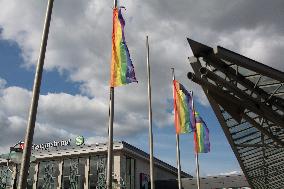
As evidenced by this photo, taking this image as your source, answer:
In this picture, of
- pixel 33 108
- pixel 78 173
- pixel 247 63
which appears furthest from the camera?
pixel 78 173

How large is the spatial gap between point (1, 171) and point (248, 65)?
70.4 metres

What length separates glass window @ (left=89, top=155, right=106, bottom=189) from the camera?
6102 centimetres

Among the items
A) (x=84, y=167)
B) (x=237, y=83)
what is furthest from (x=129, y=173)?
(x=237, y=83)

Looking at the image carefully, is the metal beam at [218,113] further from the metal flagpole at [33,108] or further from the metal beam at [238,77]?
the metal flagpole at [33,108]

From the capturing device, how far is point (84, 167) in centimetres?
6406

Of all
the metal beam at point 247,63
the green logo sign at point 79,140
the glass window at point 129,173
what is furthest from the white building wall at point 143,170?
the metal beam at point 247,63

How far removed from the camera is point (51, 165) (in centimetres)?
6769

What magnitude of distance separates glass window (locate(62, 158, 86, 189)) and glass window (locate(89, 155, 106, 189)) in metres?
1.55

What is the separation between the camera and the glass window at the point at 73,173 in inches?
2484

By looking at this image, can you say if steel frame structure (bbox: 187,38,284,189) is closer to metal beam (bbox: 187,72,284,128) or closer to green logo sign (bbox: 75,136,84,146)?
metal beam (bbox: 187,72,284,128)

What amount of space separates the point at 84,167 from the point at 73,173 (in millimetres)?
2020

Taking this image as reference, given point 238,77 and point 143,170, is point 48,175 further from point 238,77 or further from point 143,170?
point 238,77

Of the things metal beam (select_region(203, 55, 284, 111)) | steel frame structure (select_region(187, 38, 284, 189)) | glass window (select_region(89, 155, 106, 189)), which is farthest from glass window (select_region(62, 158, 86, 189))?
metal beam (select_region(203, 55, 284, 111))

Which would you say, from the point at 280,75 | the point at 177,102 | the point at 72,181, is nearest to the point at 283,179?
the point at 177,102
